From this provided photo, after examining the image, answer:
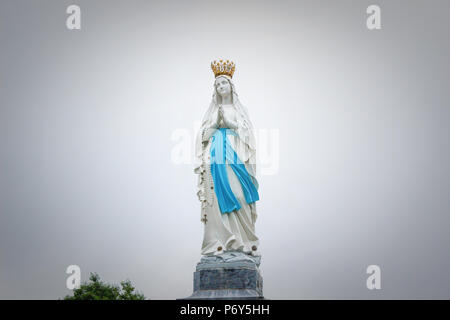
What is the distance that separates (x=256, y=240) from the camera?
1294cm

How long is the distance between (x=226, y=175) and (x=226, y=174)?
25 millimetres

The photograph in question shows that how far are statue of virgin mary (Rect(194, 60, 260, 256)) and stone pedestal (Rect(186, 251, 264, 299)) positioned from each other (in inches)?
14.0

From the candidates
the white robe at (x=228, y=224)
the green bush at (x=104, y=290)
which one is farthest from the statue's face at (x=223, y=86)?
the green bush at (x=104, y=290)

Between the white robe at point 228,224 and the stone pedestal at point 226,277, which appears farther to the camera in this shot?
the white robe at point 228,224

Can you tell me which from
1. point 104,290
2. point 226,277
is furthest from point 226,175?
point 104,290

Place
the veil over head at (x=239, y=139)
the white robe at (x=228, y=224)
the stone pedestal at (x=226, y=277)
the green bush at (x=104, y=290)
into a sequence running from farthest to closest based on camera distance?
the green bush at (x=104, y=290) → the veil over head at (x=239, y=139) → the white robe at (x=228, y=224) → the stone pedestal at (x=226, y=277)

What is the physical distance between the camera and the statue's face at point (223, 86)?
13578 millimetres

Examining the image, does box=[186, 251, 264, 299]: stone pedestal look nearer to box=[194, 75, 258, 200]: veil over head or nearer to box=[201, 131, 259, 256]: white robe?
box=[201, 131, 259, 256]: white robe

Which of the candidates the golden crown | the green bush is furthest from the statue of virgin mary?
the green bush

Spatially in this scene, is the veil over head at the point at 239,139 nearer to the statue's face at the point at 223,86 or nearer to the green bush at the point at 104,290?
the statue's face at the point at 223,86

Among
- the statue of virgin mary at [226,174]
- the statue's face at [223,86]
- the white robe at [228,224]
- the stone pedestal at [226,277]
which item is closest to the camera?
the stone pedestal at [226,277]

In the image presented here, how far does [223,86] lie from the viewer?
1358cm

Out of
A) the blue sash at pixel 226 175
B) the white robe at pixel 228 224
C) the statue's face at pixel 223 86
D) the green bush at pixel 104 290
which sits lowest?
the green bush at pixel 104 290
